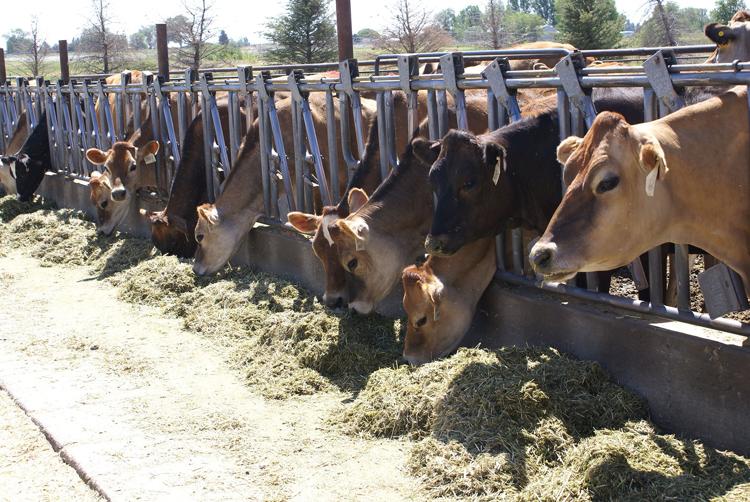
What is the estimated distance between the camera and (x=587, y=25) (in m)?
27.7

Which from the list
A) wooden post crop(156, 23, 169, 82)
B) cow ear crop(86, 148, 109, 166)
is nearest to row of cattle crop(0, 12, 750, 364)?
cow ear crop(86, 148, 109, 166)

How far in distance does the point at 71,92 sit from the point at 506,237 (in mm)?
9552

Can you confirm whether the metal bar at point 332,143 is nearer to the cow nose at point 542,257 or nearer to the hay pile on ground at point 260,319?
the hay pile on ground at point 260,319

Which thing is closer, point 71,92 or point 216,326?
point 216,326

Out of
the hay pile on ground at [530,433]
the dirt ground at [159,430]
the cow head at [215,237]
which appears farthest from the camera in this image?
the cow head at [215,237]

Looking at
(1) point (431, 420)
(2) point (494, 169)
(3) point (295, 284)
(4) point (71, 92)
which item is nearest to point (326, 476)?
(1) point (431, 420)

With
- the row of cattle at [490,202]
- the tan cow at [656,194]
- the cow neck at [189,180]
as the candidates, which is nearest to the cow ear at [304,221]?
the row of cattle at [490,202]

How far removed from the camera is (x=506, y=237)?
6227 millimetres

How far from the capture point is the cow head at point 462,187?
5.38m

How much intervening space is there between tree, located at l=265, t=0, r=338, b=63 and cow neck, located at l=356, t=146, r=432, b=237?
79.7 feet

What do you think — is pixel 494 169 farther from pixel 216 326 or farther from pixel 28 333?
pixel 28 333

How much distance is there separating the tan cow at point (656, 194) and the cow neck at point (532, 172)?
1.31 metres

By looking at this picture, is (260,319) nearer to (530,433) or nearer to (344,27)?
(530,433)

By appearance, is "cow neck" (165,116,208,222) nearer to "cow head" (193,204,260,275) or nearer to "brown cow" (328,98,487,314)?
"cow head" (193,204,260,275)
